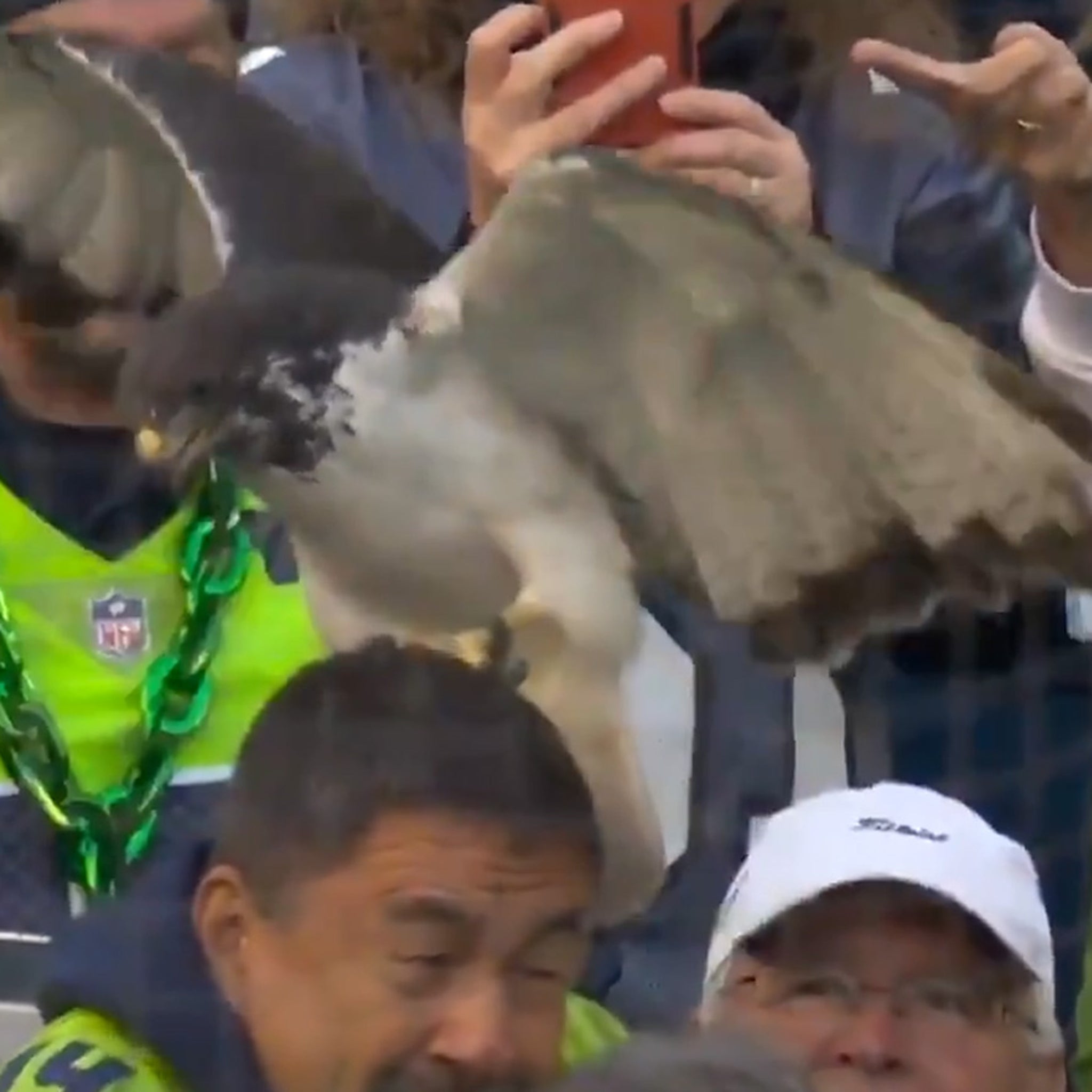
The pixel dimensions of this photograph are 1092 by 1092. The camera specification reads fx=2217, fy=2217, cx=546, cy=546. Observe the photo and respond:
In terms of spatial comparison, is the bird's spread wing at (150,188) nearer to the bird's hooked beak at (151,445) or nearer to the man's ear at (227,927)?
the bird's hooked beak at (151,445)

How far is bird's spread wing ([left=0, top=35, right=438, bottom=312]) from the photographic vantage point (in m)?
0.53

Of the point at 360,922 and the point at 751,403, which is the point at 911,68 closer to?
the point at 751,403

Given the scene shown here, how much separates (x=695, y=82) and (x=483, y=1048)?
0.23 m

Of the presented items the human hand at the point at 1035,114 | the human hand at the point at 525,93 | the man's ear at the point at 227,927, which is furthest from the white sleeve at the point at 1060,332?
the man's ear at the point at 227,927

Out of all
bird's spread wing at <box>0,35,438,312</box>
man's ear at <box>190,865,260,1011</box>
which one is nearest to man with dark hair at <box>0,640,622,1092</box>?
man's ear at <box>190,865,260,1011</box>

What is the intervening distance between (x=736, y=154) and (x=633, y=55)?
1.3 inches

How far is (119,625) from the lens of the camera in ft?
1.77

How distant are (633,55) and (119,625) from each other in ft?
0.60

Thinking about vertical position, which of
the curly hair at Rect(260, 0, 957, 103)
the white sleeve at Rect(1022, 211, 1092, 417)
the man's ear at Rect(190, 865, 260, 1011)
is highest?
the curly hair at Rect(260, 0, 957, 103)

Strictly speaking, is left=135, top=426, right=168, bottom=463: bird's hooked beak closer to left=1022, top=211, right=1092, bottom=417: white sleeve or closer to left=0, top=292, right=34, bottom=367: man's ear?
left=0, top=292, right=34, bottom=367: man's ear

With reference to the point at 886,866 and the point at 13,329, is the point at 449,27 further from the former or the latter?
the point at 886,866

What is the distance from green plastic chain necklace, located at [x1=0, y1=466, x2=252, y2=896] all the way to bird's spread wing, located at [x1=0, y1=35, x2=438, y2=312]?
0.06m

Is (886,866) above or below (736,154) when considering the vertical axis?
below

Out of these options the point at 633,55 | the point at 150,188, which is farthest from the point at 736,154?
the point at 150,188
